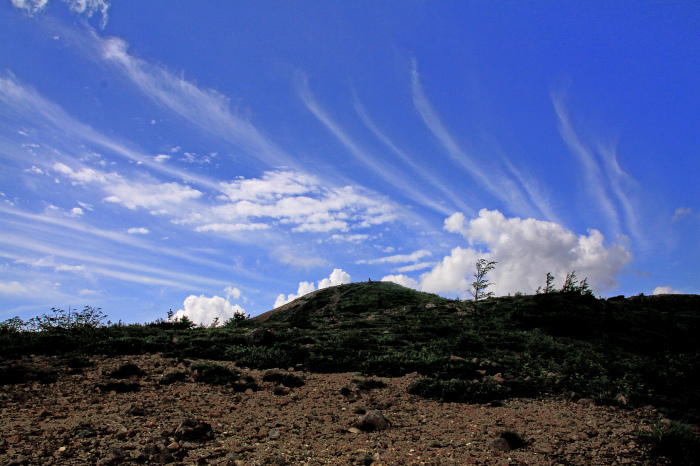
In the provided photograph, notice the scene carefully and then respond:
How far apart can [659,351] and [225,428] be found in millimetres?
23771

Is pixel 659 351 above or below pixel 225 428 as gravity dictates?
above

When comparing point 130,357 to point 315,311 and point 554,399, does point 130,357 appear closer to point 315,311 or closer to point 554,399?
point 554,399

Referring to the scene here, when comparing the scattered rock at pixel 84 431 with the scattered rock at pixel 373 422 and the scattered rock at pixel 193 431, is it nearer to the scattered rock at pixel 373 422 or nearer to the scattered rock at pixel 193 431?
the scattered rock at pixel 193 431

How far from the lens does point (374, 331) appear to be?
78.4 ft

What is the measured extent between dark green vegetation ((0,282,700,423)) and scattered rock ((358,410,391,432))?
12.0 feet

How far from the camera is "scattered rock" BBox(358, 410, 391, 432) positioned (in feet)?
31.2

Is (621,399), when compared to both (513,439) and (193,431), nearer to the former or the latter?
(513,439)

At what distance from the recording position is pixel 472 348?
1930 cm

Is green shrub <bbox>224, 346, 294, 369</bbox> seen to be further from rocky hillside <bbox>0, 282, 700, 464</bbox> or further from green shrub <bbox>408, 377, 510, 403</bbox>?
green shrub <bbox>408, 377, 510, 403</bbox>

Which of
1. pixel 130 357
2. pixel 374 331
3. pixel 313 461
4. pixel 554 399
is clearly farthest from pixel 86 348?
pixel 554 399

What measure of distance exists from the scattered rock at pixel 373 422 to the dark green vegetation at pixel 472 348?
3.67m

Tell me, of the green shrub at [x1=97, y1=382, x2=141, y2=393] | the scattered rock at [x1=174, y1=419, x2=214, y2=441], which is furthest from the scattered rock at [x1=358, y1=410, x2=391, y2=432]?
the green shrub at [x1=97, y1=382, x2=141, y2=393]

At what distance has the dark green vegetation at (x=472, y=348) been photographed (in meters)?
13.3

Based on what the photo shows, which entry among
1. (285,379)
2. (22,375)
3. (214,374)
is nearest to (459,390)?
(285,379)
